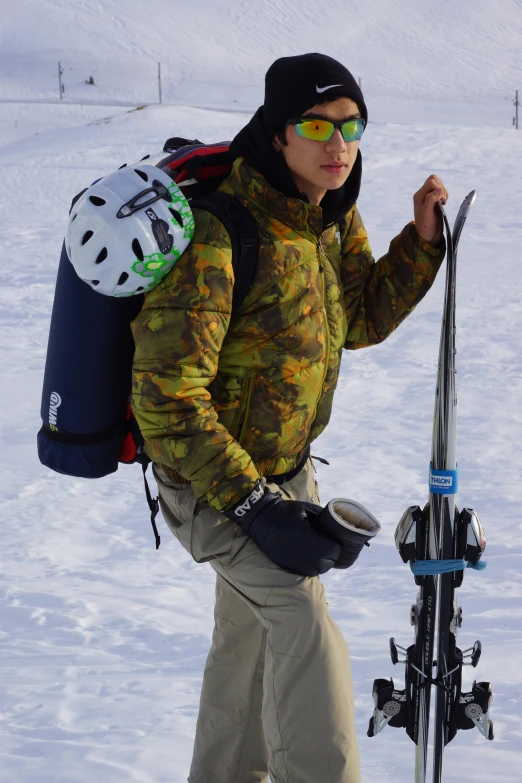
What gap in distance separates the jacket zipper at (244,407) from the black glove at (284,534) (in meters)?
0.19

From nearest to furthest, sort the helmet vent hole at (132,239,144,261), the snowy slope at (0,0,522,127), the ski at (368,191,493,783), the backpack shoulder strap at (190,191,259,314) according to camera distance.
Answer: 1. the helmet vent hole at (132,239,144,261)
2. the backpack shoulder strap at (190,191,259,314)
3. the ski at (368,191,493,783)
4. the snowy slope at (0,0,522,127)

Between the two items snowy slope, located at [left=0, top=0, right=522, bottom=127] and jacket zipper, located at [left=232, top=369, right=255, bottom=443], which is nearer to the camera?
jacket zipper, located at [left=232, top=369, right=255, bottom=443]

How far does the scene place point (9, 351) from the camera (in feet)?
24.6

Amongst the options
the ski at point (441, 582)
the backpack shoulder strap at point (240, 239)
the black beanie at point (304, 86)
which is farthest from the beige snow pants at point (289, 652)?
the black beanie at point (304, 86)

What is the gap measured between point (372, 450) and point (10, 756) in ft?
10.3

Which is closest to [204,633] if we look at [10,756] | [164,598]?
[164,598]

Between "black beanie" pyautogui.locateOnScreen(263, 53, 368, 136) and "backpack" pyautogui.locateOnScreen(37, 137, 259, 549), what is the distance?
0.64 ft

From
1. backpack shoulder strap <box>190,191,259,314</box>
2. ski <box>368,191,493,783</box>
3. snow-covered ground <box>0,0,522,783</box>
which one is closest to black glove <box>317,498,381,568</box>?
ski <box>368,191,493,783</box>

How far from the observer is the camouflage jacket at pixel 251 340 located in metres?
2.35

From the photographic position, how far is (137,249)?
2322 mm

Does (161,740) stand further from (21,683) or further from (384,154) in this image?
(384,154)

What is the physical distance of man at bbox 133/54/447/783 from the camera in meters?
2.36

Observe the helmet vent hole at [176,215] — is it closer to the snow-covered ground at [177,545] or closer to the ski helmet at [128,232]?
the ski helmet at [128,232]

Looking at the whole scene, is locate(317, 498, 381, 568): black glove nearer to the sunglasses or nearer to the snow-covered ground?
the sunglasses
